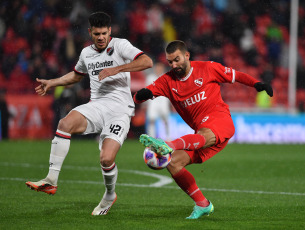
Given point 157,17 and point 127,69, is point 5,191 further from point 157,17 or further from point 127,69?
point 157,17

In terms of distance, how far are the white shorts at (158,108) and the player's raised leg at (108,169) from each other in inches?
417

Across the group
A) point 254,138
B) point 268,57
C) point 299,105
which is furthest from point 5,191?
point 268,57

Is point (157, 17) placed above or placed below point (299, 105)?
above

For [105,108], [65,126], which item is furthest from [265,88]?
[65,126]

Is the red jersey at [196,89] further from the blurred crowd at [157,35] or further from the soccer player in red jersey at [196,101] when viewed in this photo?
the blurred crowd at [157,35]

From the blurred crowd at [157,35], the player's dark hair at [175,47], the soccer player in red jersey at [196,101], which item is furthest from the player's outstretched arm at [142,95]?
the blurred crowd at [157,35]

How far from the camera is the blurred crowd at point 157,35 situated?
20.5m

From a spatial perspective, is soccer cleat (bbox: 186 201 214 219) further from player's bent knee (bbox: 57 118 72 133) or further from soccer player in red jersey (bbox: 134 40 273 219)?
player's bent knee (bbox: 57 118 72 133)

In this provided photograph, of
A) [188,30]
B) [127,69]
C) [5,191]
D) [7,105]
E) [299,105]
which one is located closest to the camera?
[127,69]

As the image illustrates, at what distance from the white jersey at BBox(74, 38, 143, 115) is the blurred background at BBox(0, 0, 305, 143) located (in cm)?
1075

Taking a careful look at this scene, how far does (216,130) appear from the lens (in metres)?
6.32

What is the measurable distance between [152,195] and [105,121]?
6.04ft

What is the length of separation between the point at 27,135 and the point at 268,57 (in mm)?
9467

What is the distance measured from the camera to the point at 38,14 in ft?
71.7
